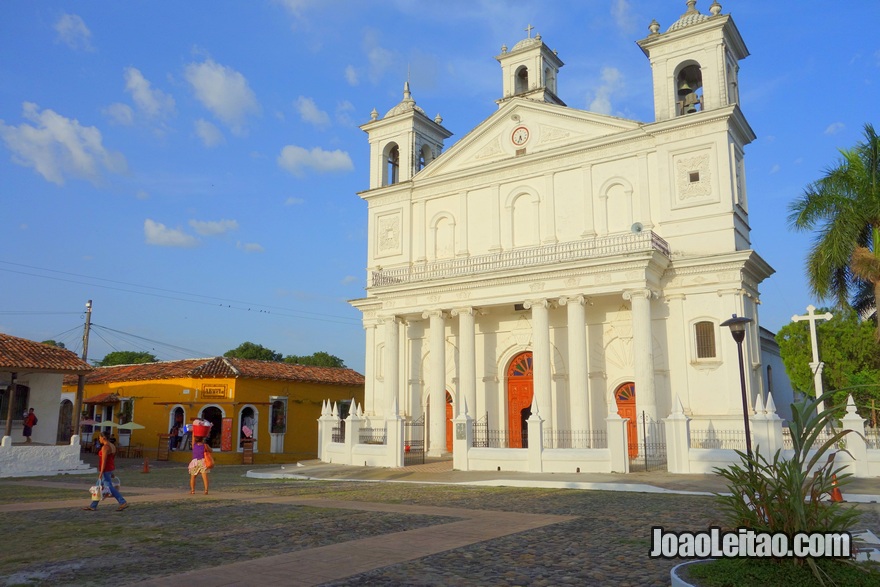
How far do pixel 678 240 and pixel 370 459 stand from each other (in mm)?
12577

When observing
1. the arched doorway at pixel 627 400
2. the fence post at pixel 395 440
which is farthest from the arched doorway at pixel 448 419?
the arched doorway at pixel 627 400

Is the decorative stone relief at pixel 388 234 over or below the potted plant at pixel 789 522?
over

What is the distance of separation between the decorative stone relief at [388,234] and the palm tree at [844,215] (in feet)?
49.4

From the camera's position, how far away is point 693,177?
23.6m

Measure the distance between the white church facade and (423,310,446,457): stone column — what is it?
0.06 meters

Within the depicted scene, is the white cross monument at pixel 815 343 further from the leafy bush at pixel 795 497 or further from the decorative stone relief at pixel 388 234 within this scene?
the decorative stone relief at pixel 388 234

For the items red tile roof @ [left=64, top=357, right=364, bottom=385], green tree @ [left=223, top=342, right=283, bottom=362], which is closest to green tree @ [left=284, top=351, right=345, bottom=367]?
green tree @ [left=223, top=342, right=283, bottom=362]

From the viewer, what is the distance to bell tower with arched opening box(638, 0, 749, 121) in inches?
929

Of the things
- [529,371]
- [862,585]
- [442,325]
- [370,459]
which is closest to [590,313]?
[529,371]

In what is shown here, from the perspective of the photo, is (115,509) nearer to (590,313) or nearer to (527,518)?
(527,518)

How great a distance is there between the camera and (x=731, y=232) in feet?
73.9

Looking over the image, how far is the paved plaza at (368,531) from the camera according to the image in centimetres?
699

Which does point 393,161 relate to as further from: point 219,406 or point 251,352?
point 251,352

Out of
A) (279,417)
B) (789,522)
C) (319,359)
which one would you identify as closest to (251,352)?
(319,359)
